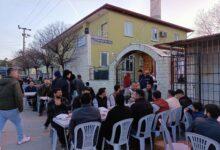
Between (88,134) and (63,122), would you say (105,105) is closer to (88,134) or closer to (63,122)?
(63,122)

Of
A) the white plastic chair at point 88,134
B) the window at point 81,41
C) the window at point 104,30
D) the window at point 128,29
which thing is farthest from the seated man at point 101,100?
the window at point 128,29

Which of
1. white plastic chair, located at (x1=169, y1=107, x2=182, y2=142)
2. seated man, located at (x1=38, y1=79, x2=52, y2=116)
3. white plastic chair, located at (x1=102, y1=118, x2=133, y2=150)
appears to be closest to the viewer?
white plastic chair, located at (x1=102, y1=118, x2=133, y2=150)

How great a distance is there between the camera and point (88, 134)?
485 cm

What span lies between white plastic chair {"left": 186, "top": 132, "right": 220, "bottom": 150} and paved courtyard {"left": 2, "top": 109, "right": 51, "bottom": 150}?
3892 mm

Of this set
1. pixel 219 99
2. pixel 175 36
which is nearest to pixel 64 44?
pixel 175 36

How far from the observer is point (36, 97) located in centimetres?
1288

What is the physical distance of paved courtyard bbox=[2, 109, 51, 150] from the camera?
6.65 meters

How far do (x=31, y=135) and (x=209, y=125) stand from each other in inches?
222

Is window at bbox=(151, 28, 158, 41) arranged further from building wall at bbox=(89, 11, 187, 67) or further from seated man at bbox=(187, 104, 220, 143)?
seated man at bbox=(187, 104, 220, 143)

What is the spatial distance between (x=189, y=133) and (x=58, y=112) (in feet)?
11.0

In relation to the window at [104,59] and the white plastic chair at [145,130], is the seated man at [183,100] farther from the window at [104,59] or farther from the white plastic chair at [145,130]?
the window at [104,59]

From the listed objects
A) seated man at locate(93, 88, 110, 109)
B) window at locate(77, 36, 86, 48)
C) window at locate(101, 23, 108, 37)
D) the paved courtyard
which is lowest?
the paved courtyard

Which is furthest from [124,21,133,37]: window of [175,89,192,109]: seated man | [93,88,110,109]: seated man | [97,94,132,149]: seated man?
[97,94,132,149]: seated man

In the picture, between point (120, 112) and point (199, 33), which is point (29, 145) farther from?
point (199, 33)
